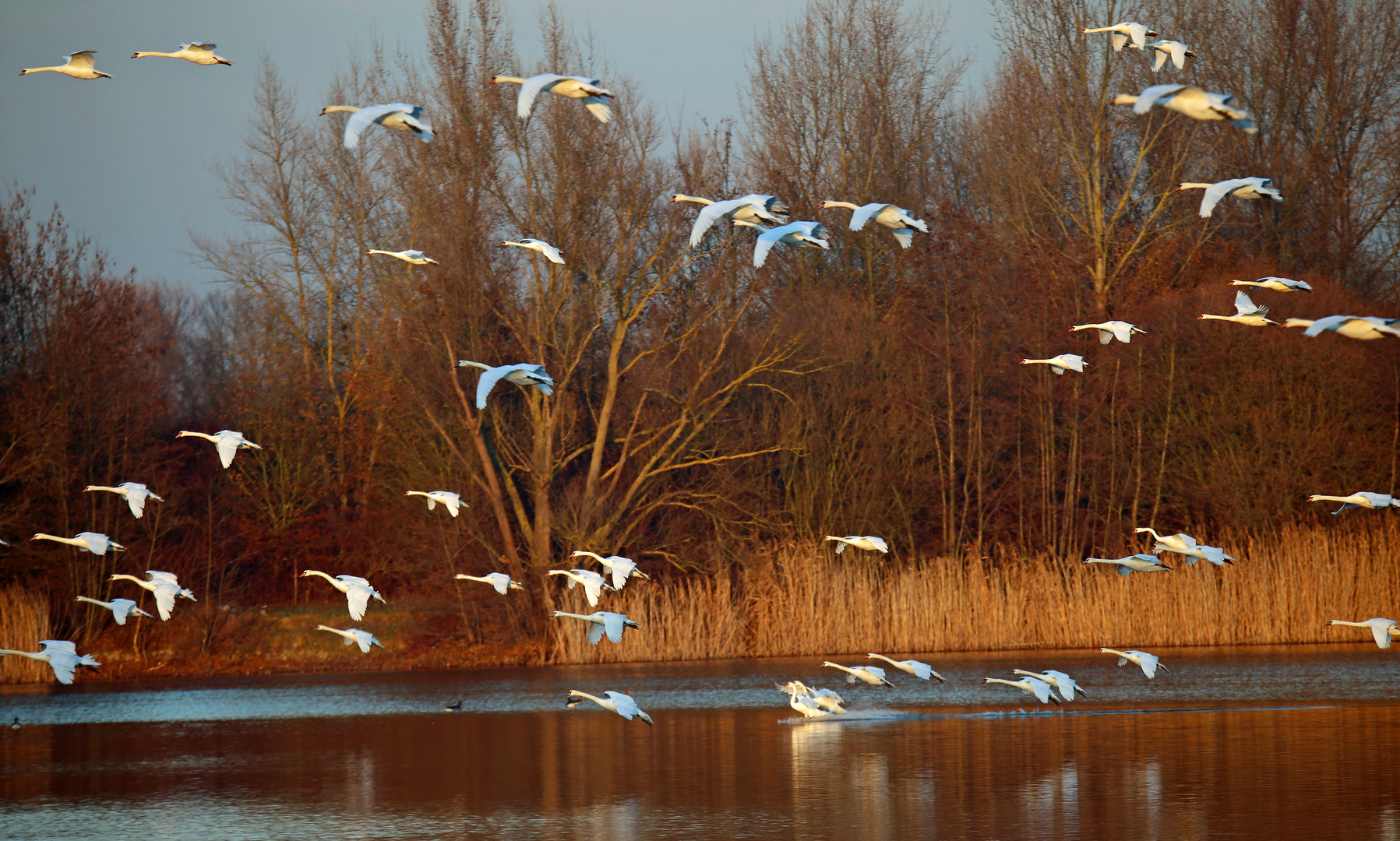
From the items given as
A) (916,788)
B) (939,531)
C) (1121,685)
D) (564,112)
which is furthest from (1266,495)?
(916,788)

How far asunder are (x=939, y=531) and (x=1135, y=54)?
41.7 ft

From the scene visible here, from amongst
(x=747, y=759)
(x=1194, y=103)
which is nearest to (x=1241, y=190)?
(x=1194, y=103)

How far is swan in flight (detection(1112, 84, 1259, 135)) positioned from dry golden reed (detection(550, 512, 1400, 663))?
16.8 m

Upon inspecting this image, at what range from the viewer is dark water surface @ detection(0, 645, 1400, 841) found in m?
11.2

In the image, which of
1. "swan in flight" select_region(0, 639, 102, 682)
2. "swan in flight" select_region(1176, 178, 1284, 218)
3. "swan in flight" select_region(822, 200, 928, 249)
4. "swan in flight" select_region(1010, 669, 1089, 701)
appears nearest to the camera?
"swan in flight" select_region(1176, 178, 1284, 218)

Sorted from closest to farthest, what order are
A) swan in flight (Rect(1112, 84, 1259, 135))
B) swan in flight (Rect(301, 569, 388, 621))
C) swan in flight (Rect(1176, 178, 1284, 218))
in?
swan in flight (Rect(1112, 84, 1259, 135)), swan in flight (Rect(1176, 178, 1284, 218)), swan in flight (Rect(301, 569, 388, 621))

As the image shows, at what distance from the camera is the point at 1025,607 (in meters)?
26.3

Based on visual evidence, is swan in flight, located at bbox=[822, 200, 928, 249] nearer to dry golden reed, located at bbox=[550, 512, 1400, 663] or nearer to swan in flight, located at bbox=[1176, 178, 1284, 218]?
swan in flight, located at bbox=[1176, 178, 1284, 218]

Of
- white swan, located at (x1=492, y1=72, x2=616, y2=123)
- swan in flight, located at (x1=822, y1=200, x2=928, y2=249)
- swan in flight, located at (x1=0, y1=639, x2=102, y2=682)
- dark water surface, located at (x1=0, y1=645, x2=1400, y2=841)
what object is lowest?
dark water surface, located at (x1=0, y1=645, x2=1400, y2=841)

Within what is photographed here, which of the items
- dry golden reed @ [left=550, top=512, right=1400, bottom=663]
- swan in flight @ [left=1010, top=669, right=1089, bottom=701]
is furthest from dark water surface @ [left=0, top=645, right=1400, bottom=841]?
dry golden reed @ [left=550, top=512, right=1400, bottom=663]

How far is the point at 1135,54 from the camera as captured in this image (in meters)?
34.2

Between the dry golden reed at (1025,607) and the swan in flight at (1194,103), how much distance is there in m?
16.8

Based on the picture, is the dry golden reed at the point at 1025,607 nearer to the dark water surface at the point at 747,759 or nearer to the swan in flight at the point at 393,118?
the dark water surface at the point at 747,759

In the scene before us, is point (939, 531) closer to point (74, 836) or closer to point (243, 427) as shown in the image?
point (243, 427)
